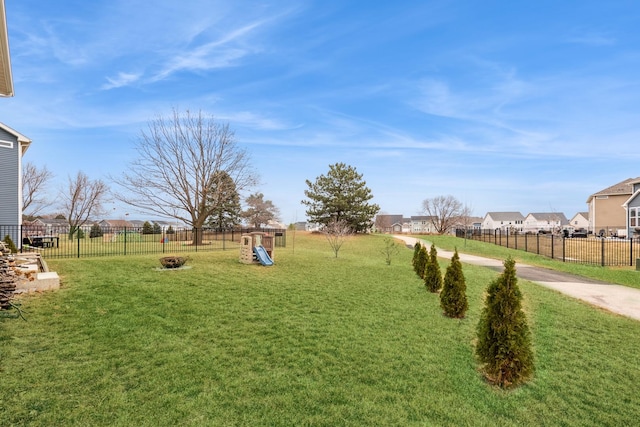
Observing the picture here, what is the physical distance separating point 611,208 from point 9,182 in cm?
5049

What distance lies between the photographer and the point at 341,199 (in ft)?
115

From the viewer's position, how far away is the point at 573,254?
21.0m

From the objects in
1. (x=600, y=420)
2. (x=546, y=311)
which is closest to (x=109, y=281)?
(x=600, y=420)

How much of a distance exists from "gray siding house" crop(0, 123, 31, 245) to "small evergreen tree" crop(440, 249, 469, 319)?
59.3ft

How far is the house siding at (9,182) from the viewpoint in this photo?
1573cm

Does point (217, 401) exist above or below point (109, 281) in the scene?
below

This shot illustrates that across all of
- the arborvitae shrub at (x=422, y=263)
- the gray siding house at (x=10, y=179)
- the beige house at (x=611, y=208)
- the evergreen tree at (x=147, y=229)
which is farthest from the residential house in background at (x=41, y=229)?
the beige house at (x=611, y=208)

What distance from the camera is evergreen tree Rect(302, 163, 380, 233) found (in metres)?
35.3

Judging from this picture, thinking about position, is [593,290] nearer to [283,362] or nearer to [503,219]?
[283,362]

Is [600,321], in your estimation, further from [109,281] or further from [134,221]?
[134,221]

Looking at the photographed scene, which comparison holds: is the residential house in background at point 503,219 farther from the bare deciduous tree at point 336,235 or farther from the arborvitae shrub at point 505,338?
the arborvitae shrub at point 505,338

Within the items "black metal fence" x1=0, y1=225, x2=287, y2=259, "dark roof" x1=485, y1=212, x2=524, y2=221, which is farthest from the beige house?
"dark roof" x1=485, y1=212, x2=524, y2=221

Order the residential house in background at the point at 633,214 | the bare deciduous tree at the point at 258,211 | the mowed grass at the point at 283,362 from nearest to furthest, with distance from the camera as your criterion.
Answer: the mowed grass at the point at 283,362 < the residential house in background at the point at 633,214 < the bare deciduous tree at the point at 258,211

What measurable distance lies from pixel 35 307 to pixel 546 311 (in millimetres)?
10307
